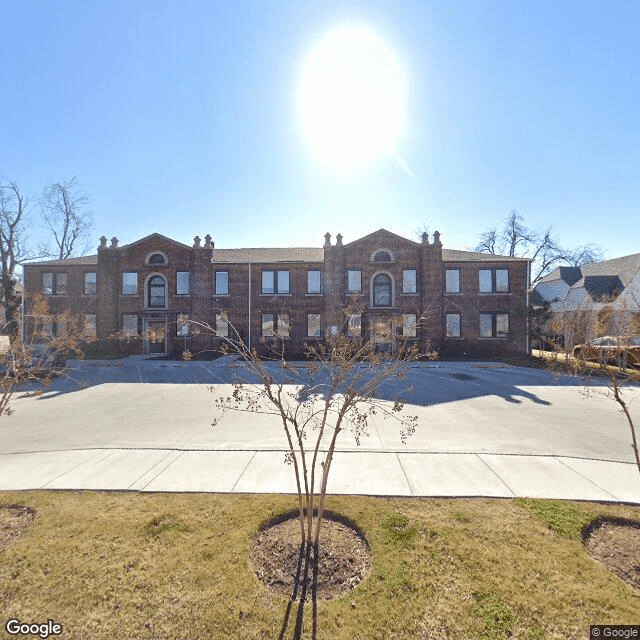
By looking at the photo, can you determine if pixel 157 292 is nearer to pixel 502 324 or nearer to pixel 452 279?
pixel 452 279

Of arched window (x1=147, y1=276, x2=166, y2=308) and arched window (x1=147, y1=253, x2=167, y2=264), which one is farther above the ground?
arched window (x1=147, y1=253, x2=167, y2=264)

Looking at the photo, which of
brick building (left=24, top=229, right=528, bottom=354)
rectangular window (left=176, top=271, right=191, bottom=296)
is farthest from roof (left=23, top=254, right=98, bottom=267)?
rectangular window (left=176, top=271, right=191, bottom=296)

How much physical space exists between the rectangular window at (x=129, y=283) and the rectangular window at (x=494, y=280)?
27.4 meters

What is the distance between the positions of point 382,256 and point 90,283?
23.9m

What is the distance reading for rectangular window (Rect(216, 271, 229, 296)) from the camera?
26.2 metres

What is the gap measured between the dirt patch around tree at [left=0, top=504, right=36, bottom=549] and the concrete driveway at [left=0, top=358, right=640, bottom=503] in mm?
817

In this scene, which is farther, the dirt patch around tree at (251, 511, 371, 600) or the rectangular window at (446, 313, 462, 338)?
the rectangular window at (446, 313, 462, 338)

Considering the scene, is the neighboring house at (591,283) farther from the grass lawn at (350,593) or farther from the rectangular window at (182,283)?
the rectangular window at (182,283)

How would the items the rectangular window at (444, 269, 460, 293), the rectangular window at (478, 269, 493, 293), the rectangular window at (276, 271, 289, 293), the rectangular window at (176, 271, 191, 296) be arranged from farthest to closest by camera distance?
the rectangular window at (176, 271, 191, 296) < the rectangular window at (276, 271, 289, 293) < the rectangular window at (444, 269, 460, 293) < the rectangular window at (478, 269, 493, 293)

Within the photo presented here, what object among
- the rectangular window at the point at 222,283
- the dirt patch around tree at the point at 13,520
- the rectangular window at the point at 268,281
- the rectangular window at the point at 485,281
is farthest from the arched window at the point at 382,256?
the dirt patch around tree at the point at 13,520

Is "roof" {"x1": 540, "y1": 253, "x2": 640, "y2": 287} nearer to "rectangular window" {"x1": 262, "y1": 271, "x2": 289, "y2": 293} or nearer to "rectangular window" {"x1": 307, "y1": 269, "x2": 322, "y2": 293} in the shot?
"rectangular window" {"x1": 307, "y1": 269, "x2": 322, "y2": 293}

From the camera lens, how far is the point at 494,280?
996 inches

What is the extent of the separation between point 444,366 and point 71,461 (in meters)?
19.2

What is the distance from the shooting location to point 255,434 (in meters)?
8.59
